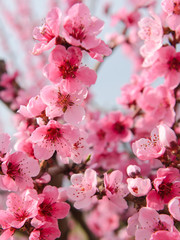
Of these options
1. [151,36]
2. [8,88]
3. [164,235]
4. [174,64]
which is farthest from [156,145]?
[8,88]

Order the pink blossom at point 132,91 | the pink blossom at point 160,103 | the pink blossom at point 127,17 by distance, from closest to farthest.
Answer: the pink blossom at point 160,103, the pink blossom at point 132,91, the pink blossom at point 127,17

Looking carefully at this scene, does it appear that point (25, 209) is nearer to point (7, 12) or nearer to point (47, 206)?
point (47, 206)

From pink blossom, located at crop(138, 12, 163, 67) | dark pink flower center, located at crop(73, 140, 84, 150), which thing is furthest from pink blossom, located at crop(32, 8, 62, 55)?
pink blossom, located at crop(138, 12, 163, 67)

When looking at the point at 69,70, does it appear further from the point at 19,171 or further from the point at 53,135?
the point at 19,171

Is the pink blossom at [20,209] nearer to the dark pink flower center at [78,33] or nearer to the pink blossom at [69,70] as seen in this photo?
the pink blossom at [69,70]

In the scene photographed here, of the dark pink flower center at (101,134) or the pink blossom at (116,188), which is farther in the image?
the dark pink flower center at (101,134)

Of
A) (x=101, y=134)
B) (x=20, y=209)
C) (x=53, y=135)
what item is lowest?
(x=101, y=134)

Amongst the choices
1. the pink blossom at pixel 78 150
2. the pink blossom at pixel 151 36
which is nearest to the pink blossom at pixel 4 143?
the pink blossom at pixel 78 150
